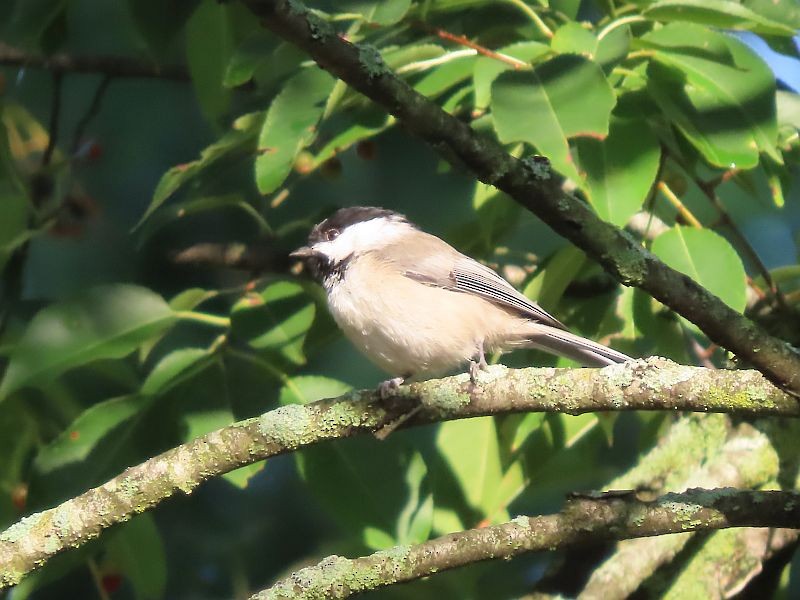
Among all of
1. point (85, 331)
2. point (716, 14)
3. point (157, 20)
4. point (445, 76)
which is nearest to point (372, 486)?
point (85, 331)

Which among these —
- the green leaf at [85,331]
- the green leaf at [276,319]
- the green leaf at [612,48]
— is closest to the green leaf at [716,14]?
the green leaf at [612,48]

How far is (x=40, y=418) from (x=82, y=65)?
1428 mm

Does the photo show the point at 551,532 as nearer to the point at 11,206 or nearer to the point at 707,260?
the point at 707,260

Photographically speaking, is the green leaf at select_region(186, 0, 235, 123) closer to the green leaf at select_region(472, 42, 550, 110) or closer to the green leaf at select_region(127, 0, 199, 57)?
the green leaf at select_region(127, 0, 199, 57)

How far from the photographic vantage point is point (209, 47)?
3.01 metres

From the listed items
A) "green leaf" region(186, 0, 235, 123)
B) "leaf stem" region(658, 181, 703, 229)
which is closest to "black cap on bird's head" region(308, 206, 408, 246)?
"green leaf" region(186, 0, 235, 123)

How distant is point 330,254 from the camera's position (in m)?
3.04

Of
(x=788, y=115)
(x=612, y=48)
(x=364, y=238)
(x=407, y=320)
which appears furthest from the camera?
(x=364, y=238)

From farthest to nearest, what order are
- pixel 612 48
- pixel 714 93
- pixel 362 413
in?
1. pixel 714 93
2. pixel 612 48
3. pixel 362 413

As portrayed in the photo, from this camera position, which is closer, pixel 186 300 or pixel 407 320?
pixel 186 300

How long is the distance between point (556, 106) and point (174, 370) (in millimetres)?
1161

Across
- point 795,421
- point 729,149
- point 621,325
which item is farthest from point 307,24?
point 795,421

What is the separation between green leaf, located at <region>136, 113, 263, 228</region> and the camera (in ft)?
8.42

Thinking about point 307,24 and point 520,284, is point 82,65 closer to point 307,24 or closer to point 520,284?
point 520,284
